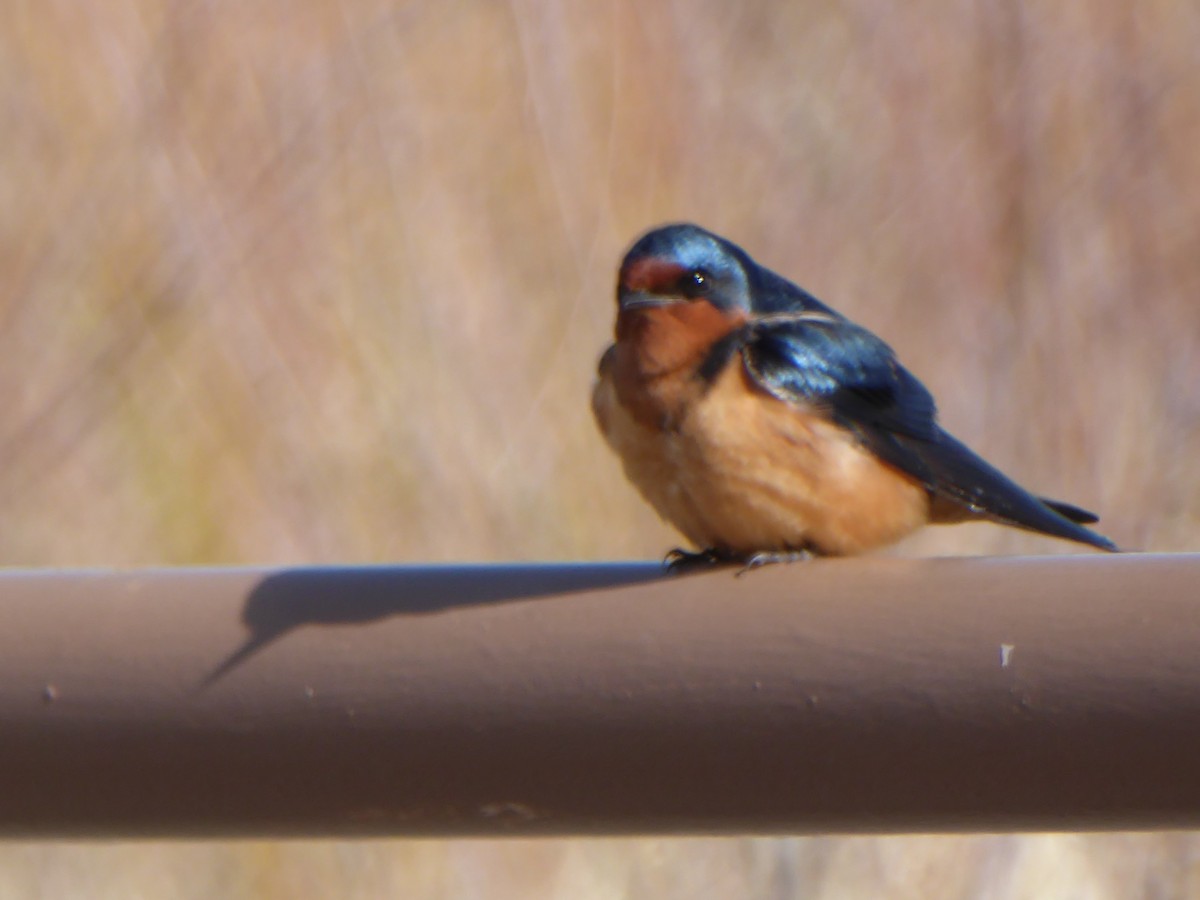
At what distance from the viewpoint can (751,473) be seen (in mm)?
1852

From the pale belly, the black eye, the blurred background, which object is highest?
the blurred background

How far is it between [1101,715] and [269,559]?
249cm

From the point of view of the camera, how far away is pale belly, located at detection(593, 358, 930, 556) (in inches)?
73.0

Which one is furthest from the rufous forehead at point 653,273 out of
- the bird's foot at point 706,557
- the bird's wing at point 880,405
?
the bird's foot at point 706,557

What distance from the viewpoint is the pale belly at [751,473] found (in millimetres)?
1854

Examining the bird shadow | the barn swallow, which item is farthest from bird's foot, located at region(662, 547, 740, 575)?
the bird shadow


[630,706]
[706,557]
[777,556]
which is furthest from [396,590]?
[706,557]

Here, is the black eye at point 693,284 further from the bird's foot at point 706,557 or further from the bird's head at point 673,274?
the bird's foot at point 706,557

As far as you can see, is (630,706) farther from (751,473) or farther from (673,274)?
(673,274)

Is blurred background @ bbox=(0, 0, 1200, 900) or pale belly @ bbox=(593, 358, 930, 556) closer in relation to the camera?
pale belly @ bbox=(593, 358, 930, 556)

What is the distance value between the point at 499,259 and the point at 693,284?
1510 mm

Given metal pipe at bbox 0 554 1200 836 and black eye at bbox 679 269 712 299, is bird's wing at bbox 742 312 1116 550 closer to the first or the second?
black eye at bbox 679 269 712 299

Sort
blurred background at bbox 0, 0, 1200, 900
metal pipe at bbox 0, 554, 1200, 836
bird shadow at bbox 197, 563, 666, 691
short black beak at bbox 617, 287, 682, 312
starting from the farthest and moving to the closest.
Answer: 1. blurred background at bbox 0, 0, 1200, 900
2. short black beak at bbox 617, 287, 682, 312
3. bird shadow at bbox 197, 563, 666, 691
4. metal pipe at bbox 0, 554, 1200, 836

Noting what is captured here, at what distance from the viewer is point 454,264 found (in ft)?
11.2
